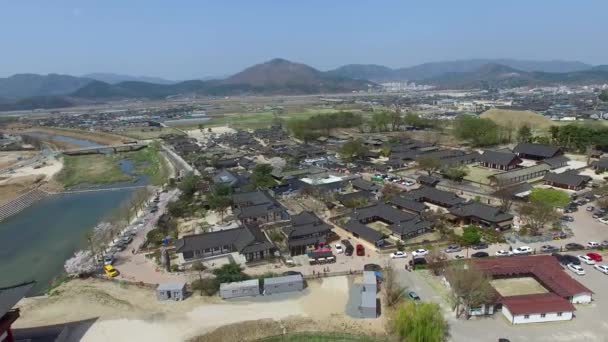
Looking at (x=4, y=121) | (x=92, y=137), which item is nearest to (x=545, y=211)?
(x=92, y=137)

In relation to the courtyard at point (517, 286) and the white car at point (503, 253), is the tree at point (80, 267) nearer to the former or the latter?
the courtyard at point (517, 286)

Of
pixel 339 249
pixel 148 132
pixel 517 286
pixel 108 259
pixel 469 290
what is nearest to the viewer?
pixel 469 290

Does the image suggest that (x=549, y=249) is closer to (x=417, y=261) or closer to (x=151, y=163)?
(x=417, y=261)

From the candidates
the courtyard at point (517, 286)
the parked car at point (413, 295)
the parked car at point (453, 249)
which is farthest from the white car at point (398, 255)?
the courtyard at point (517, 286)

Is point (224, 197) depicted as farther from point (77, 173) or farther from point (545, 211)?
point (77, 173)

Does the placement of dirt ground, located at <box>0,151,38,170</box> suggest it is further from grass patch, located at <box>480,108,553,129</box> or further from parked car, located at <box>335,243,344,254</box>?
grass patch, located at <box>480,108,553,129</box>

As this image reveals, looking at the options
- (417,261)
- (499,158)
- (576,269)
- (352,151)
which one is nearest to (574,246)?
(576,269)
